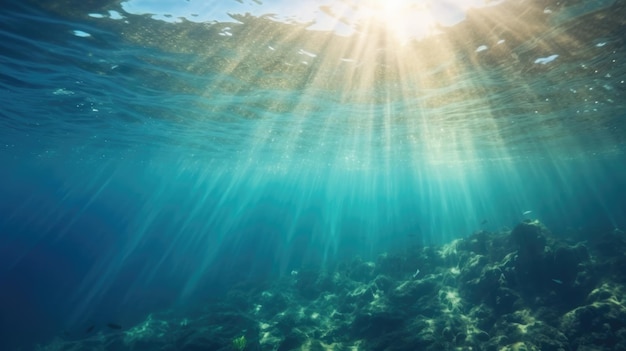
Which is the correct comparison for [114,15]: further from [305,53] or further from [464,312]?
[464,312]

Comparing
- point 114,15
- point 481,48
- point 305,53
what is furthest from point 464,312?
point 114,15

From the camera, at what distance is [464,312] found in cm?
1514

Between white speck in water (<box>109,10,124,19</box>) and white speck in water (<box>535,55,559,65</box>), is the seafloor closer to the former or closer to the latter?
white speck in water (<box>535,55,559,65</box>)

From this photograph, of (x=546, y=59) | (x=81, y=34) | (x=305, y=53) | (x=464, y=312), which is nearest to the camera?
(x=81, y=34)

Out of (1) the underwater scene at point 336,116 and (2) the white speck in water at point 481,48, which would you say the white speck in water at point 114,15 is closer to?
(1) the underwater scene at point 336,116

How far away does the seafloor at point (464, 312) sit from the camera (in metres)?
11.7

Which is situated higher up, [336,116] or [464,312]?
[336,116]

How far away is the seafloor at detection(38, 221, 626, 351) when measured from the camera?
1170 centimetres

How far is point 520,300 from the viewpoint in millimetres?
14125

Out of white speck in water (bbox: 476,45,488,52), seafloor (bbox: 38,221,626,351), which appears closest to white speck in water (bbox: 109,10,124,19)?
seafloor (bbox: 38,221,626,351)

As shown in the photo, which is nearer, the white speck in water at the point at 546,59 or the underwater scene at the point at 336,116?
the underwater scene at the point at 336,116

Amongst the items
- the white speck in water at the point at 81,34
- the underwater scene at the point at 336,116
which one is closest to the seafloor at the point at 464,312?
the underwater scene at the point at 336,116

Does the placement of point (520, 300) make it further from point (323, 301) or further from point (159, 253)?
point (159, 253)

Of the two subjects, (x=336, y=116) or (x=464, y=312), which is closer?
(x=464, y=312)
